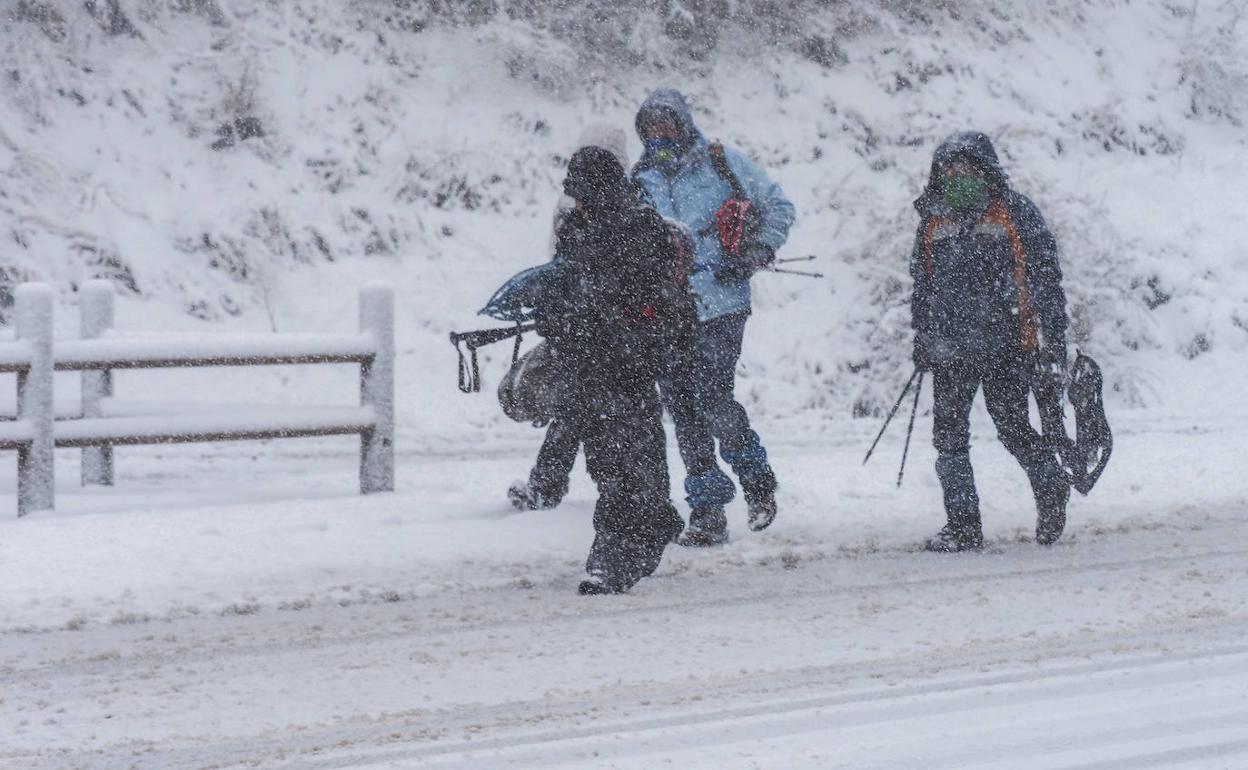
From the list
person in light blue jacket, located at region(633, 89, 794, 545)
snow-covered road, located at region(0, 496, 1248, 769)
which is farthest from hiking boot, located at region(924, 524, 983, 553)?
person in light blue jacket, located at region(633, 89, 794, 545)

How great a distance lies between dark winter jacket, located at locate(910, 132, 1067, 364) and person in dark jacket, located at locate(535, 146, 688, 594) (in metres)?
1.64

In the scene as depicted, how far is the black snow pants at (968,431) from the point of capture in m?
8.26

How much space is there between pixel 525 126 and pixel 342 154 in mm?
1945

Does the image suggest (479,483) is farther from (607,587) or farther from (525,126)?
(525,126)

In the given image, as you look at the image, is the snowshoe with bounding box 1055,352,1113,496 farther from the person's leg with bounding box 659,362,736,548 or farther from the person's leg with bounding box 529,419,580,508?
the person's leg with bounding box 529,419,580,508

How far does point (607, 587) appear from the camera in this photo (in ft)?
22.7

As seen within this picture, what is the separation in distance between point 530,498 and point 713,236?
1575 millimetres

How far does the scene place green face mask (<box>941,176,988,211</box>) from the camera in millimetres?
8016

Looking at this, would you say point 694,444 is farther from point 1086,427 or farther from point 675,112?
point 1086,427

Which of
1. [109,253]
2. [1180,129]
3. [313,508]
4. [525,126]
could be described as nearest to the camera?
[313,508]

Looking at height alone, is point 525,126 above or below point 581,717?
above

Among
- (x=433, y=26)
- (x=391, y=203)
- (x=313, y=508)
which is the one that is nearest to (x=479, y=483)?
(x=313, y=508)

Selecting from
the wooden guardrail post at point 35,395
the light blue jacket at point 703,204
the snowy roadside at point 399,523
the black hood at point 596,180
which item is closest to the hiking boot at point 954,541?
the snowy roadside at point 399,523

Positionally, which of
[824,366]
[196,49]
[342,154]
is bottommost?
[824,366]
